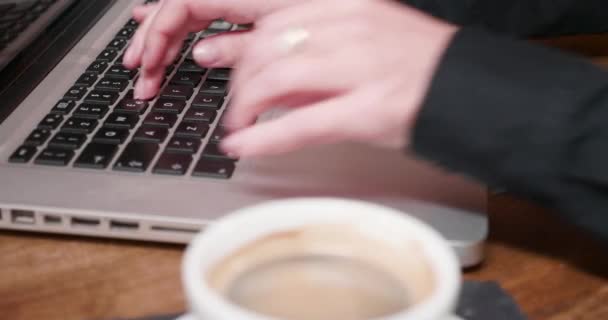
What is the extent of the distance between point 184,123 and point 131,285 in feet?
0.54

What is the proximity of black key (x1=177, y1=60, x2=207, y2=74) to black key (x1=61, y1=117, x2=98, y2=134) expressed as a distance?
0.40 feet

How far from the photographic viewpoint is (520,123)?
0.38 m

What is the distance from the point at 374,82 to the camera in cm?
40

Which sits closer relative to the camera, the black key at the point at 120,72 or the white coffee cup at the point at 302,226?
the white coffee cup at the point at 302,226

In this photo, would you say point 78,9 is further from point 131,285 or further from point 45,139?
point 131,285

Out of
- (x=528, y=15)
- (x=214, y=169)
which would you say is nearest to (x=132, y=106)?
(x=214, y=169)

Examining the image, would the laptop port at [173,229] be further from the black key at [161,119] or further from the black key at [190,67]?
the black key at [190,67]

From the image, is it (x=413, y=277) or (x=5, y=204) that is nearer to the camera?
(x=413, y=277)

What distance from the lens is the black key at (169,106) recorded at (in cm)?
57

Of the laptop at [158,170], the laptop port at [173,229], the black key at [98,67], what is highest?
the black key at [98,67]

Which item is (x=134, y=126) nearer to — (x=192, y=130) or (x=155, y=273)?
(x=192, y=130)

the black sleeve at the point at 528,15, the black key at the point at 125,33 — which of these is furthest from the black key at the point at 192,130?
the black sleeve at the point at 528,15

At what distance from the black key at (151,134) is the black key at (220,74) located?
106 millimetres

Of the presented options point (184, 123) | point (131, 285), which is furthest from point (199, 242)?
point (184, 123)
